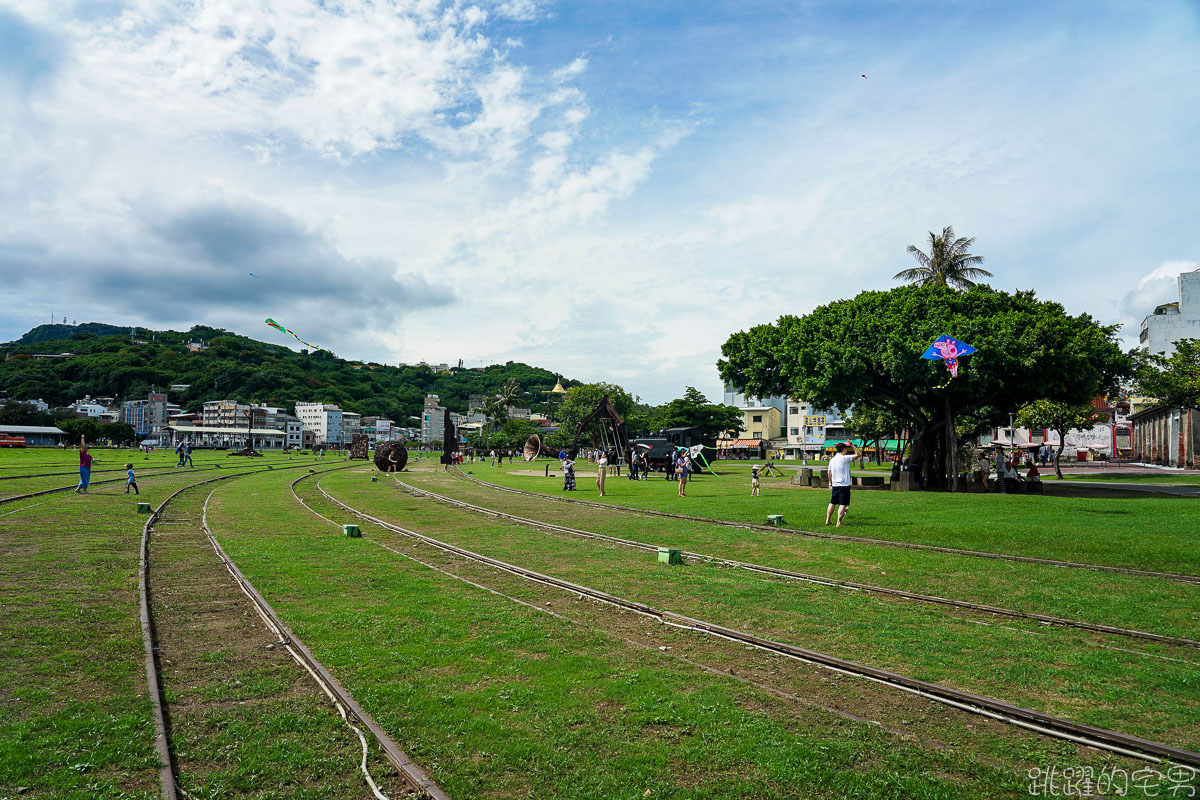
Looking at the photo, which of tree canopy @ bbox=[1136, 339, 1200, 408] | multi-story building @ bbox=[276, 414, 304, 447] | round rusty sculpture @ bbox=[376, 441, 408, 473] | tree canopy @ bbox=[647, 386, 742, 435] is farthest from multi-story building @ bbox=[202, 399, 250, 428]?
tree canopy @ bbox=[1136, 339, 1200, 408]

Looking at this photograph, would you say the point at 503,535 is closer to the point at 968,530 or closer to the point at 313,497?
the point at 968,530

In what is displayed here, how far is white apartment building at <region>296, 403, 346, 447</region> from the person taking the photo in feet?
634

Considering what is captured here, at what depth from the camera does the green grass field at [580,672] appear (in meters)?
5.00

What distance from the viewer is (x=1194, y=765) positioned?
201 inches

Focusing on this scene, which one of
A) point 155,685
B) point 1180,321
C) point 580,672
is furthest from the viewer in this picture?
point 1180,321

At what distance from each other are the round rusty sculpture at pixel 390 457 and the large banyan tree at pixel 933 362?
27.7 m

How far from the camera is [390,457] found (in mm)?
51625

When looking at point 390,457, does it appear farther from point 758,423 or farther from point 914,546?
point 758,423

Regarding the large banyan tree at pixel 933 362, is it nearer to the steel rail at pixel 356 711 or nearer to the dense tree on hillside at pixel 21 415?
the steel rail at pixel 356 711

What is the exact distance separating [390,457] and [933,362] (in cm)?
3799

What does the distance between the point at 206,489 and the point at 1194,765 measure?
34512mm

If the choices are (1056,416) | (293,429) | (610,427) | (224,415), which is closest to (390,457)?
(610,427)

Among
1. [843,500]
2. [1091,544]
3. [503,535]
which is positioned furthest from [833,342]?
[503,535]

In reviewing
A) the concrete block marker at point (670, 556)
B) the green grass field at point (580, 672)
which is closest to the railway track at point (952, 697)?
the green grass field at point (580, 672)
